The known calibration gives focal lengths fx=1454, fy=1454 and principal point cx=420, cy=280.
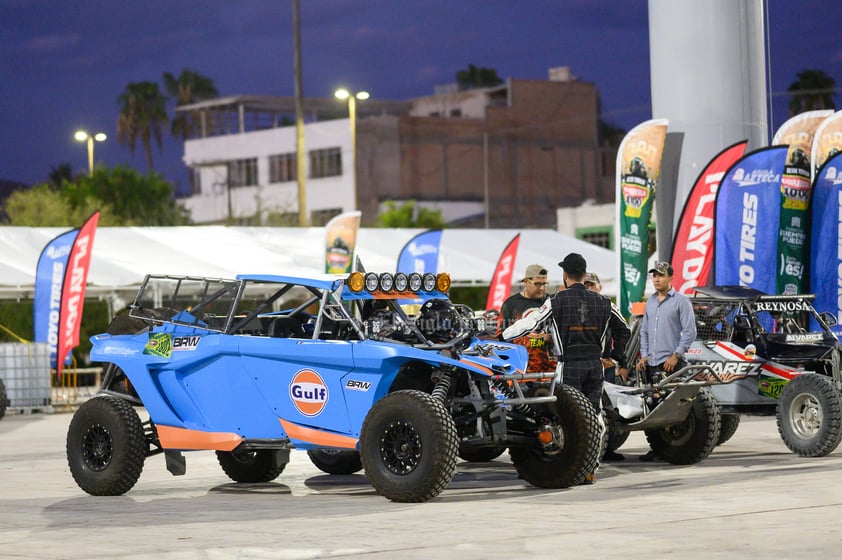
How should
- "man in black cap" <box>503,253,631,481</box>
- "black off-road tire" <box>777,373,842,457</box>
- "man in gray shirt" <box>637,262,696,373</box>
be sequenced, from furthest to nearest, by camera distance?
"man in gray shirt" <box>637,262,696,373</box>, "black off-road tire" <box>777,373,842,457</box>, "man in black cap" <box>503,253,631,481</box>

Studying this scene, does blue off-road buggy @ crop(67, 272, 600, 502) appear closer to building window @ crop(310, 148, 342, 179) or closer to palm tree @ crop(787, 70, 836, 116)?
building window @ crop(310, 148, 342, 179)

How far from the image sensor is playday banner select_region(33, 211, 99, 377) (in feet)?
84.4

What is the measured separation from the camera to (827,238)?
20672 millimetres

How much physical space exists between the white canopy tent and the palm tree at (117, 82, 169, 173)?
8222 centimetres

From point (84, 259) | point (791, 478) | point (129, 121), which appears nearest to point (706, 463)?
point (791, 478)

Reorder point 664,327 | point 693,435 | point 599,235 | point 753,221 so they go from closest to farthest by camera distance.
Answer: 1. point 693,435
2. point 664,327
3. point 753,221
4. point 599,235

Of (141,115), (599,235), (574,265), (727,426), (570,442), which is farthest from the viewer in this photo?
(141,115)

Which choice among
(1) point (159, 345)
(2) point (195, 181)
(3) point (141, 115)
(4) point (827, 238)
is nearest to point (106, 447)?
(1) point (159, 345)

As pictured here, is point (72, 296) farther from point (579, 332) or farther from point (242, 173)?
point (242, 173)

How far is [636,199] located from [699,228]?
3.58 feet

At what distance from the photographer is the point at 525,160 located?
89375 millimetres

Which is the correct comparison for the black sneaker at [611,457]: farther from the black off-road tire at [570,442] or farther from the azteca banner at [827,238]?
the azteca banner at [827,238]

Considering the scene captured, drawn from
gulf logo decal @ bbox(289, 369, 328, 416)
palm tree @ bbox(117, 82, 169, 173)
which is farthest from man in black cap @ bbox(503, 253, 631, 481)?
palm tree @ bbox(117, 82, 169, 173)

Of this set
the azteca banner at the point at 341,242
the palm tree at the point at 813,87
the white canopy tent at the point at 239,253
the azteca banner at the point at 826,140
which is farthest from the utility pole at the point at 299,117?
the palm tree at the point at 813,87
